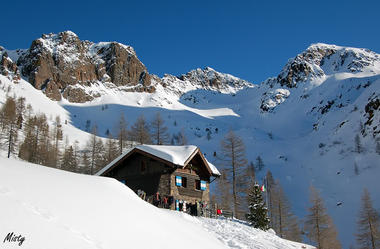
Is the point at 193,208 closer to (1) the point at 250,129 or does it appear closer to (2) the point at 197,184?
(2) the point at 197,184

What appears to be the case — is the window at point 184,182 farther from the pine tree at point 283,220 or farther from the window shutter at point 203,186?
the pine tree at point 283,220

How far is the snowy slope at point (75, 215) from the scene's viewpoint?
24.2ft

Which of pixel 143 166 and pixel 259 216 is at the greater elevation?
pixel 143 166

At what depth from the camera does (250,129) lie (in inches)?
5581

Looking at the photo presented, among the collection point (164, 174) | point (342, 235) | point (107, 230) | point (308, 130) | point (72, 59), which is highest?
point (72, 59)

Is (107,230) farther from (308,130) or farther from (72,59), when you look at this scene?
(72,59)

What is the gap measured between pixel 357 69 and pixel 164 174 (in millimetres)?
170802

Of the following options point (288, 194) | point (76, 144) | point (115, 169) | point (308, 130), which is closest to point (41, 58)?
point (76, 144)

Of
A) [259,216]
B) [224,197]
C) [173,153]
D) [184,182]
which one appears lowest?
[259,216]

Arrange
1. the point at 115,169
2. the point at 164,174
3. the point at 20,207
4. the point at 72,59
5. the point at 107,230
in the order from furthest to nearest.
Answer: the point at 72,59 < the point at 115,169 < the point at 164,174 < the point at 107,230 < the point at 20,207

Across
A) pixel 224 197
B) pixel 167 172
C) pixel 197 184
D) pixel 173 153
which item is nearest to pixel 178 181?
pixel 167 172

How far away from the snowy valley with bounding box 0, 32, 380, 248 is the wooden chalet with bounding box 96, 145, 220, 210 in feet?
25.7

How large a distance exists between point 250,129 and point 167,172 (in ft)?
379

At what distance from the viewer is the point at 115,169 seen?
32344 mm
